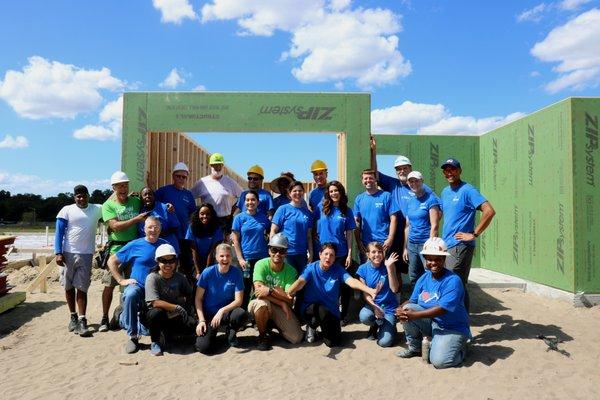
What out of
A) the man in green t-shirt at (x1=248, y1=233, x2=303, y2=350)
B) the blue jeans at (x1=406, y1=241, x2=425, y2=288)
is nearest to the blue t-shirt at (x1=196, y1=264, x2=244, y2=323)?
the man in green t-shirt at (x1=248, y1=233, x2=303, y2=350)

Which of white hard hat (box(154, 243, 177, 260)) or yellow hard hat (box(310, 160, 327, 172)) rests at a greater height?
yellow hard hat (box(310, 160, 327, 172))

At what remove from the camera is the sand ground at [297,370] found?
379 cm

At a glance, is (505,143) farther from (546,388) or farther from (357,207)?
(546,388)

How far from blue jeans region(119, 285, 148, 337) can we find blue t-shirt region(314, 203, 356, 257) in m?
2.16

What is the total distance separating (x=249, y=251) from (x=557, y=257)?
5.58 metres

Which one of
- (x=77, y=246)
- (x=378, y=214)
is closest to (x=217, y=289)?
(x=77, y=246)

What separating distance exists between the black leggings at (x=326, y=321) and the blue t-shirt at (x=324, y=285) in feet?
0.19

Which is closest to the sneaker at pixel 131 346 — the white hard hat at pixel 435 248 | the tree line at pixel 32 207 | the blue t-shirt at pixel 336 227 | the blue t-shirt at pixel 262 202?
the blue t-shirt at pixel 262 202

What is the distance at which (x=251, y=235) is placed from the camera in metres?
5.36

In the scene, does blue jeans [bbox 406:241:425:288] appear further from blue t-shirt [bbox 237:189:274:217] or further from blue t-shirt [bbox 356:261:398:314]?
blue t-shirt [bbox 237:189:274:217]

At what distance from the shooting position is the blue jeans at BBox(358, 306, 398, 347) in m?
4.87

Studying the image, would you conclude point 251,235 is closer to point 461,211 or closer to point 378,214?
point 378,214

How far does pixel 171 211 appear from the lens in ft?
18.2

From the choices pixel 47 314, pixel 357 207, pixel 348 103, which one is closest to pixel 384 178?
pixel 357 207
